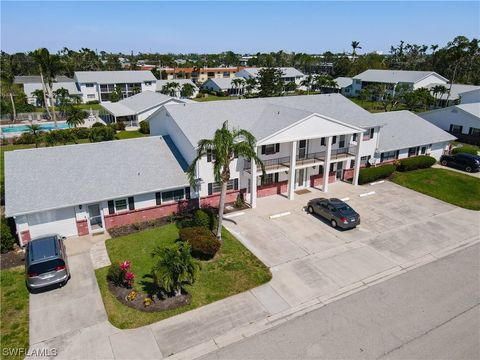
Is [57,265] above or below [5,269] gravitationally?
above

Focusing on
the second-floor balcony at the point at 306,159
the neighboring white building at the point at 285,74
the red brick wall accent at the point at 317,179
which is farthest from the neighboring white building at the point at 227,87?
the red brick wall accent at the point at 317,179

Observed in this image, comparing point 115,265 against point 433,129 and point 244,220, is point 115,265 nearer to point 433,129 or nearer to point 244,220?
point 244,220

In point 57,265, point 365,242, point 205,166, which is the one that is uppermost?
point 205,166

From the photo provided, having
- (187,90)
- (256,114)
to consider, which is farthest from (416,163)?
(187,90)

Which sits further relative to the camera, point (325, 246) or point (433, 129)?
point (433, 129)

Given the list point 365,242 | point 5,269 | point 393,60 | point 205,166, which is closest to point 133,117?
point 205,166

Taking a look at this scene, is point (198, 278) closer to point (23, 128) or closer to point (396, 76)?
point (23, 128)
